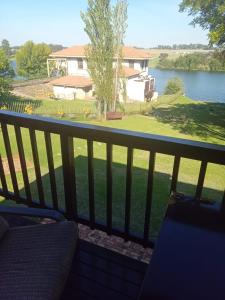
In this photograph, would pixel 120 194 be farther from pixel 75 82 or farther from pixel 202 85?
pixel 202 85

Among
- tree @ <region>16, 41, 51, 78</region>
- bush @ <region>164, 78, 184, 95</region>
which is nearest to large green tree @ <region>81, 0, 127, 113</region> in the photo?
bush @ <region>164, 78, 184, 95</region>

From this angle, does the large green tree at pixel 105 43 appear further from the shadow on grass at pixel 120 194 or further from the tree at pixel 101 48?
the shadow on grass at pixel 120 194

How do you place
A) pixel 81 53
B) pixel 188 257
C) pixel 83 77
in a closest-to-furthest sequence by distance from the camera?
pixel 188 257 < pixel 81 53 < pixel 83 77

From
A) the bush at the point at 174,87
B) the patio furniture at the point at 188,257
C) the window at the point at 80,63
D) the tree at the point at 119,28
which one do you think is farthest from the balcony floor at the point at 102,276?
the bush at the point at 174,87

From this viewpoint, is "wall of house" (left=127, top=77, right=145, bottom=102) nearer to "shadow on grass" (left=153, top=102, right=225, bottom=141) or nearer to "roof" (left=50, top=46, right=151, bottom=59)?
"roof" (left=50, top=46, right=151, bottom=59)

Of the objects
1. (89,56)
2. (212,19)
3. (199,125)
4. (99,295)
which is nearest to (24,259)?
(99,295)

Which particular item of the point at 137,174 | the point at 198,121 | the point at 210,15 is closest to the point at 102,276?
the point at 137,174

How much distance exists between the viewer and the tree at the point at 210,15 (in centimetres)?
861

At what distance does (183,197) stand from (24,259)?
0.83 meters

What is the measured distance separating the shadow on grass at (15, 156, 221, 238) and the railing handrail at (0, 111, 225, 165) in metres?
1.27

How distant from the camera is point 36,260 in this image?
1176 millimetres

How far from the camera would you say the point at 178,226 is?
3.01ft

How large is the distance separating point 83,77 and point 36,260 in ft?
79.9

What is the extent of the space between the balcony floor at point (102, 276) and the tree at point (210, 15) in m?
9.02
